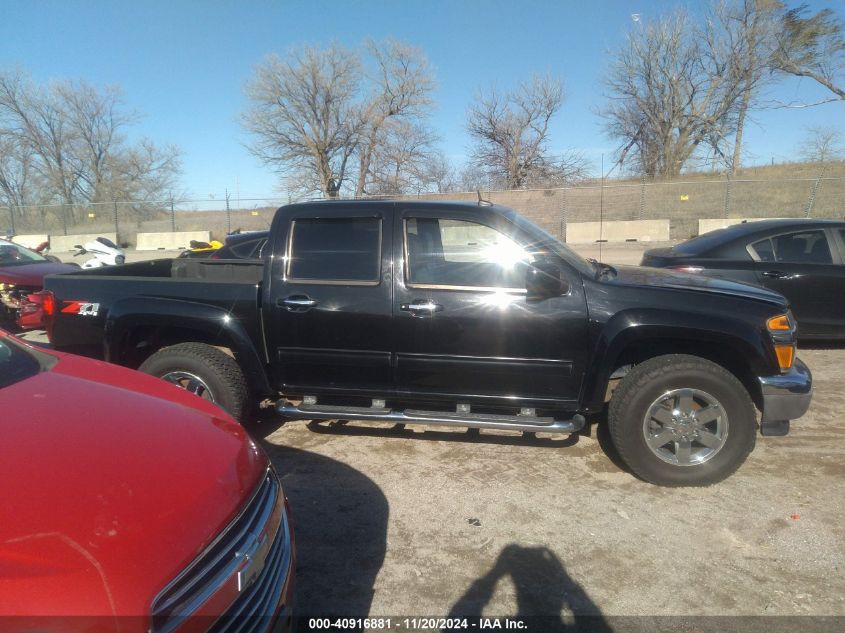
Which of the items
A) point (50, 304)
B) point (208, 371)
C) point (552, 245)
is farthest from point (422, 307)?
point (50, 304)

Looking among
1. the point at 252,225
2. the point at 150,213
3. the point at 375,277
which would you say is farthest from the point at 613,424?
the point at 150,213

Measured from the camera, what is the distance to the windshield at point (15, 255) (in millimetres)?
8906

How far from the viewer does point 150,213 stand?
27.9 m

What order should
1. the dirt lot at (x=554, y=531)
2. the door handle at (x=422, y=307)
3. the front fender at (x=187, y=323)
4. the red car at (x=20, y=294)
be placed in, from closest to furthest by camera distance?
1. the dirt lot at (x=554, y=531)
2. the door handle at (x=422, y=307)
3. the front fender at (x=187, y=323)
4. the red car at (x=20, y=294)

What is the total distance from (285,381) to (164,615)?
2697mm

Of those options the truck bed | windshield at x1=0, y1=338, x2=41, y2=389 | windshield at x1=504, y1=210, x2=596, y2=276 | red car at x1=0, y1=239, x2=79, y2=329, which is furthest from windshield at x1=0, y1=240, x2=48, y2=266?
windshield at x1=504, y1=210, x2=596, y2=276

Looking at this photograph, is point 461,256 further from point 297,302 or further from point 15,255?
point 15,255

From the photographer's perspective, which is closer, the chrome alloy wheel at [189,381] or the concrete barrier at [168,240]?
the chrome alloy wheel at [189,381]

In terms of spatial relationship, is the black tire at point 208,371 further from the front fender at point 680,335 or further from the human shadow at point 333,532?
the front fender at point 680,335

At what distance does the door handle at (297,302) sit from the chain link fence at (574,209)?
846 inches

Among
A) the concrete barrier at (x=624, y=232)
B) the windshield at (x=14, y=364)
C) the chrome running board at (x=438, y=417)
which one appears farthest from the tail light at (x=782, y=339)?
the concrete barrier at (x=624, y=232)

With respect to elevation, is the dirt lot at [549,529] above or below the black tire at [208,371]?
below

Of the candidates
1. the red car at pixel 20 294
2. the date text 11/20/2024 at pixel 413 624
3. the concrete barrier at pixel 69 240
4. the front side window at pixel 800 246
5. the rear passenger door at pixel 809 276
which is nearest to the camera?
the date text 11/20/2024 at pixel 413 624

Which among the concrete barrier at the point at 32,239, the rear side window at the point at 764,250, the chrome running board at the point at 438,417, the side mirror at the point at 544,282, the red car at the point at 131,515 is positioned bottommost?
the chrome running board at the point at 438,417
